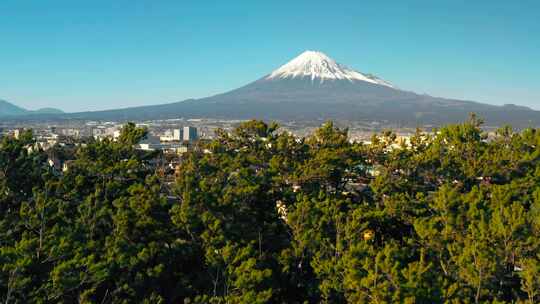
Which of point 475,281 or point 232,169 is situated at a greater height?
point 232,169

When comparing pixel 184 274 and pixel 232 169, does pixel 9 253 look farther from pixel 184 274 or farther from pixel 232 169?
pixel 232 169

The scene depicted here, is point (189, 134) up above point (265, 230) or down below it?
below

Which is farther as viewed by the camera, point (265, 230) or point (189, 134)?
point (189, 134)

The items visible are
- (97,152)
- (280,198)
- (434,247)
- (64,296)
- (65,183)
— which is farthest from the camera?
(97,152)

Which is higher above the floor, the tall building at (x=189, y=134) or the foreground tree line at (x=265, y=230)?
the foreground tree line at (x=265, y=230)

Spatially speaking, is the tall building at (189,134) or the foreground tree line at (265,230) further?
the tall building at (189,134)

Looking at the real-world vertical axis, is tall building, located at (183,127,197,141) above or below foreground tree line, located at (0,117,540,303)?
below

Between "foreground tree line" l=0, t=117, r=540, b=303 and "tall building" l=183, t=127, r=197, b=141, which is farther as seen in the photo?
"tall building" l=183, t=127, r=197, b=141

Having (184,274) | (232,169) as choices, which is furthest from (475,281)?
(232,169)
